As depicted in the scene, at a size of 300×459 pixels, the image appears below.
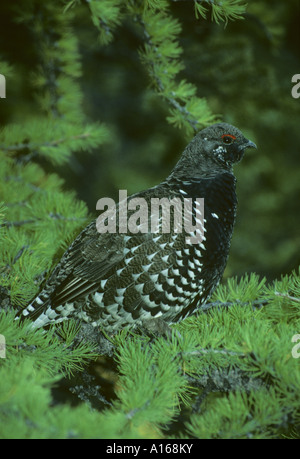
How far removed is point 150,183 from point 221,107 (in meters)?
0.63

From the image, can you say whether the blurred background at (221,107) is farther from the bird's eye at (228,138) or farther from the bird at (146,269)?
the bird at (146,269)

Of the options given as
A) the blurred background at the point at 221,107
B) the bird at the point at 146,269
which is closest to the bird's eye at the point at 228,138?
the bird at the point at 146,269

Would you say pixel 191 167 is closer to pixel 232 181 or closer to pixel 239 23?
pixel 232 181

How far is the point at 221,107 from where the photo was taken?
2.67 meters

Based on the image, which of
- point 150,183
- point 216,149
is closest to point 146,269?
point 216,149

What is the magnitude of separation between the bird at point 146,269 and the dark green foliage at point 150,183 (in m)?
0.08

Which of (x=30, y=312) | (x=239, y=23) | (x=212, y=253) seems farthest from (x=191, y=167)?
(x=239, y=23)

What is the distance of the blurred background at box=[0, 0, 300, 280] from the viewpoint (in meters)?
2.55

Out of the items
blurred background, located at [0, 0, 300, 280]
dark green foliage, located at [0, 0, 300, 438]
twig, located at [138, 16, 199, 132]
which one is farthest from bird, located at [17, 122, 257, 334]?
blurred background, located at [0, 0, 300, 280]

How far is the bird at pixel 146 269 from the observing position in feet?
5.08

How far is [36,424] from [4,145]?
1792mm

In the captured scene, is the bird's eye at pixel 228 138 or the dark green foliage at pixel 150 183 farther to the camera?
the bird's eye at pixel 228 138

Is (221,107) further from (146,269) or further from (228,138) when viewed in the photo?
(146,269)

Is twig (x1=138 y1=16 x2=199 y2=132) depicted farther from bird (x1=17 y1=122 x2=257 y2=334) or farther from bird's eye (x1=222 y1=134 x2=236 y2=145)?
bird (x1=17 y1=122 x2=257 y2=334)
